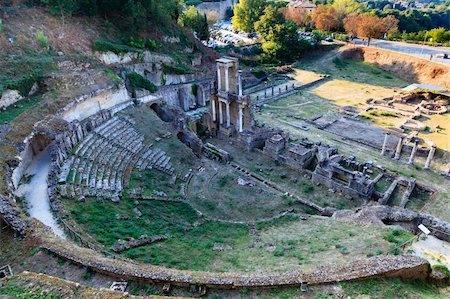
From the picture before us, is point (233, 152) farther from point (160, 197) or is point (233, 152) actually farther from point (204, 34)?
point (204, 34)

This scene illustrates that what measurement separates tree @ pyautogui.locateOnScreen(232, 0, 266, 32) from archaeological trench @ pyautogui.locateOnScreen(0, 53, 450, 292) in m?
35.6

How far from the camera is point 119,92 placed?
30.6 metres

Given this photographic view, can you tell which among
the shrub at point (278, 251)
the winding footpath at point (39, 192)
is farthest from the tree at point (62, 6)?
the shrub at point (278, 251)

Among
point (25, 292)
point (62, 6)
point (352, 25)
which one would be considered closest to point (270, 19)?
point (352, 25)

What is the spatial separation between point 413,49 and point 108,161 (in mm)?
53720

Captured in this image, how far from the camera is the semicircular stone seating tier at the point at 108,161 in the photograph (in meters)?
18.9

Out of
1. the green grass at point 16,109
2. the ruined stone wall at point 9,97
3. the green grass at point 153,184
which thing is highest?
the ruined stone wall at point 9,97

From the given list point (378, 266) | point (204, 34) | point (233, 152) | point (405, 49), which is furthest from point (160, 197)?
point (405, 49)

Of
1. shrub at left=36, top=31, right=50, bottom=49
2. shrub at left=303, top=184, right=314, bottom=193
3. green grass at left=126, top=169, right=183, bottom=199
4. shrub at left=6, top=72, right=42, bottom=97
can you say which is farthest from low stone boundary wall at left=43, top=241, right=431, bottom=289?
shrub at left=36, top=31, right=50, bottom=49

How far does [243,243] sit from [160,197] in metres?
6.36

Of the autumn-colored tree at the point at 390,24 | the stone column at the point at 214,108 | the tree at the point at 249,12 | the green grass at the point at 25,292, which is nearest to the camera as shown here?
the green grass at the point at 25,292

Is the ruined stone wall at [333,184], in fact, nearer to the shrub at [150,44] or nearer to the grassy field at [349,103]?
the grassy field at [349,103]

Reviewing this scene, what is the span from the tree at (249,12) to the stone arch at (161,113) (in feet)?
139

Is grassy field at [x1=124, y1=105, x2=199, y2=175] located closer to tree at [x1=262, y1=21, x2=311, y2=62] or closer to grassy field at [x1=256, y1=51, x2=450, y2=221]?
grassy field at [x1=256, y1=51, x2=450, y2=221]
